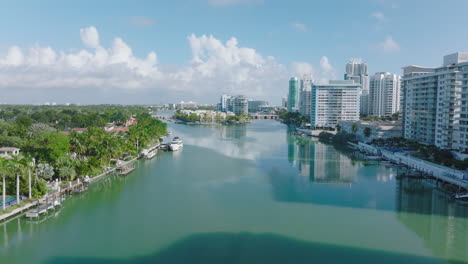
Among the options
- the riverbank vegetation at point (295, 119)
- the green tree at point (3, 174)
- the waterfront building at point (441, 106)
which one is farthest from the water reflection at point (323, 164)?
the riverbank vegetation at point (295, 119)

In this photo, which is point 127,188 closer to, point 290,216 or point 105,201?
point 105,201

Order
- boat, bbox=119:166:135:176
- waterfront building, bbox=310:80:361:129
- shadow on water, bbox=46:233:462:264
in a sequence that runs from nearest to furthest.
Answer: shadow on water, bbox=46:233:462:264 → boat, bbox=119:166:135:176 → waterfront building, bbox=310:80:361:129

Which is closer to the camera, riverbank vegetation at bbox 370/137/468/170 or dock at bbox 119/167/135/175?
riverbank vegetation at bbox 370/137/468/170

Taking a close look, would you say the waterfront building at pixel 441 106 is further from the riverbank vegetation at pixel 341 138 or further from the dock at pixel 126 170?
the dock at pixel 126 170

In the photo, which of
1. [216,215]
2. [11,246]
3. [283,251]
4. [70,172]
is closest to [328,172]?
[216,215]

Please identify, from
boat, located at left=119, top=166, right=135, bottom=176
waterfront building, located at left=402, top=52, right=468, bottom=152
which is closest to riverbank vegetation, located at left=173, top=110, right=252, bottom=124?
waterfront building, located at left=402, top=52, right=468, bottom=152

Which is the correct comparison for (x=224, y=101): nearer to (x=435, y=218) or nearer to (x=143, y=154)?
(x=143, y=154)

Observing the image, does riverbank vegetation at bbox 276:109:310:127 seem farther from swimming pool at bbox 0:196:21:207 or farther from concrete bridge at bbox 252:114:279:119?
swimming pool at bbox 0:196:21:207
